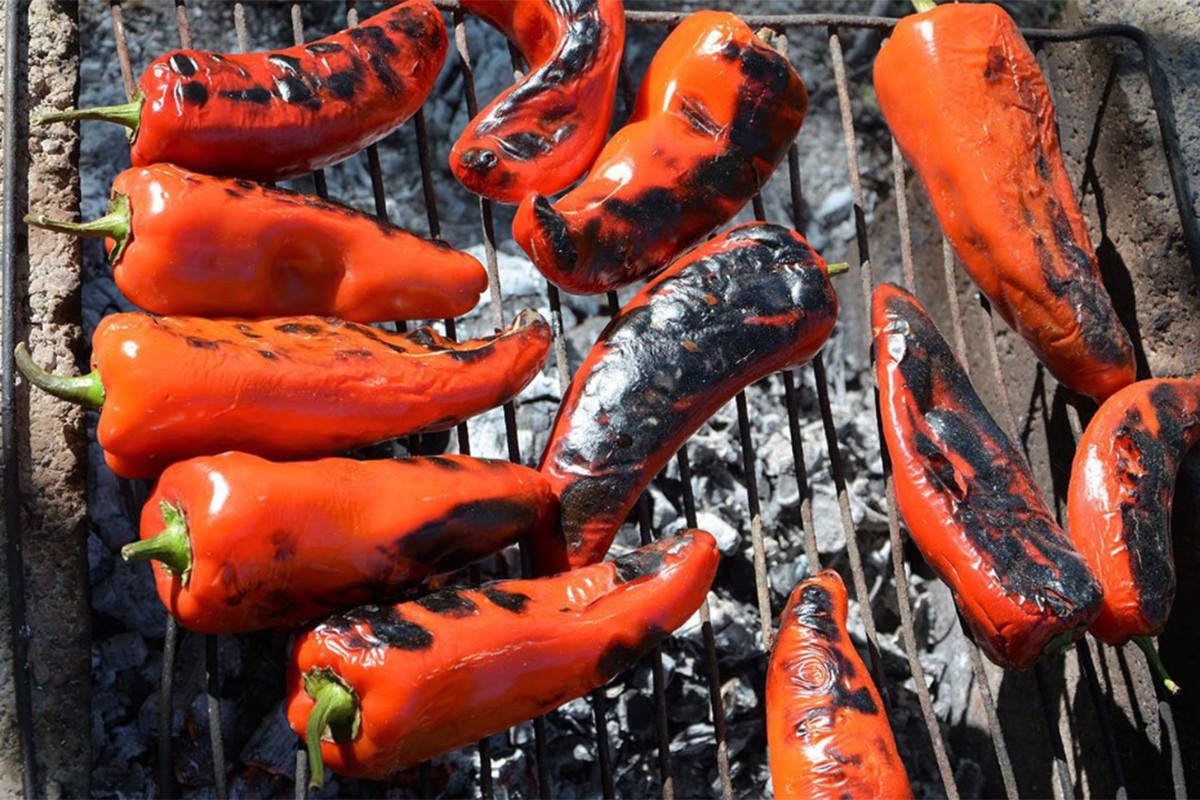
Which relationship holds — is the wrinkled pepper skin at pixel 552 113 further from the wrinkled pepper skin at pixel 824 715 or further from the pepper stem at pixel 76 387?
the wrinkled pepper skin at pixel 824 715

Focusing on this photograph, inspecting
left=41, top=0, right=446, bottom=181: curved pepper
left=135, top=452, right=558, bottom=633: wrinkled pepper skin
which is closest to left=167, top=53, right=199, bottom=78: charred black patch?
left=41, top=0, right=446, bottom=181: curved pepper

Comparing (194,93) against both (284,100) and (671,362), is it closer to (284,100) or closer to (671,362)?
(284,100)

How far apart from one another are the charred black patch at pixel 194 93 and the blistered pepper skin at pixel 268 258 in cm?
11

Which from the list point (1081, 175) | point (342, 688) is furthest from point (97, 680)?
point (1081, 175)

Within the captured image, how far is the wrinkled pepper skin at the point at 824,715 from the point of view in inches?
75.9

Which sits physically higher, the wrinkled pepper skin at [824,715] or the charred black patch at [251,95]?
the charred black patch at [251,95]

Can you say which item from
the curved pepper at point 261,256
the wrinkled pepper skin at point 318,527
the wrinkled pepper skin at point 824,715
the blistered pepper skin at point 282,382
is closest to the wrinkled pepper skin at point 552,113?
the curved pepper at point 261,256

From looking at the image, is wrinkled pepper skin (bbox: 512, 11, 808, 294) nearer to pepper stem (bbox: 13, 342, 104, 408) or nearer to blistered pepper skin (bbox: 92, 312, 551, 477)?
blistered pepper skin (bbox: 92, 312, 551, 477)

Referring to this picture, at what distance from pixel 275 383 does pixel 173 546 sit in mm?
272

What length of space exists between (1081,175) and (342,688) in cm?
179

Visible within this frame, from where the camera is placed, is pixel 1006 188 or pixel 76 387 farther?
pixel 1006 188

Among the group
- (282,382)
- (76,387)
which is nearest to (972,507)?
(282,382)

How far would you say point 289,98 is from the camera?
2045 mm

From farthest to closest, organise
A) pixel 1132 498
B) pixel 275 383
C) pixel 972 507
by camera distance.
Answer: pixel 1132 498
pixel 972 507
pixel 275 383
